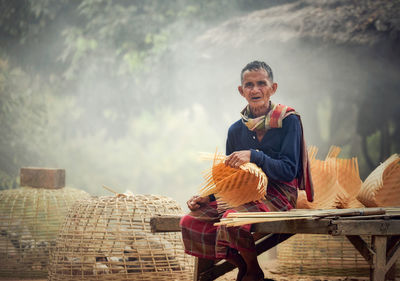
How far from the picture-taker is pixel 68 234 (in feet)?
13.9

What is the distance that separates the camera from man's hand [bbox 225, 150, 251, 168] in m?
2.87

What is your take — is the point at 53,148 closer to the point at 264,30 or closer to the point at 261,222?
the point at 264,30

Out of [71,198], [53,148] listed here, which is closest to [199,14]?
[53,148]

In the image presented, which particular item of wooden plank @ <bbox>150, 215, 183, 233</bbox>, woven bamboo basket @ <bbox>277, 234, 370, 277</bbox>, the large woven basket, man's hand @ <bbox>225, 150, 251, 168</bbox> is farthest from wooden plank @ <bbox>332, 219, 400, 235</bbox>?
the large woven basket

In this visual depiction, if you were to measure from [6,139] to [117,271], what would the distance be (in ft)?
17.6

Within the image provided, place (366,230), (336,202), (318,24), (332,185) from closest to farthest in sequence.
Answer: (366,230) < (336,202) < (332,185) < (318,24)

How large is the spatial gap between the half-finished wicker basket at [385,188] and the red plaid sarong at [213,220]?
1265 millimetres

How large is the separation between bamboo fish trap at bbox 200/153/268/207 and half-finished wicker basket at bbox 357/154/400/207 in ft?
4.97

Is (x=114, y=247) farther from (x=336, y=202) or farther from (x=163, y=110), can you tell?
(x=163, y=110)

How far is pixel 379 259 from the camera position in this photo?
2.85m

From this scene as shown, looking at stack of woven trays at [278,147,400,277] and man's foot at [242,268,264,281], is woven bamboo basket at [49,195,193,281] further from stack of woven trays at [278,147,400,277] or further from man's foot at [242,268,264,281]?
man's foot at [242,268,264,281]

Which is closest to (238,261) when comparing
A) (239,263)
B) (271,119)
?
(239,263)

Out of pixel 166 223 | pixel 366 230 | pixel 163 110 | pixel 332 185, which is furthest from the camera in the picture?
pixel 163 110

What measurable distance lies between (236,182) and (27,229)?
361 centimetres
